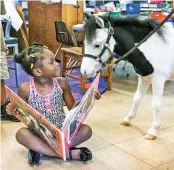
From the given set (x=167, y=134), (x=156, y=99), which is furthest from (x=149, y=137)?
(x=156, y=99)

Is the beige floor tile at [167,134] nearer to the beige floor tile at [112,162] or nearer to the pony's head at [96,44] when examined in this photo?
the beige floor tile at [112,162]

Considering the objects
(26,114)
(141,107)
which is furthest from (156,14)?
(26,114)

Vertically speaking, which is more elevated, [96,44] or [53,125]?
[96,44]

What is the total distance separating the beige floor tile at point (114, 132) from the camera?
2141 millimetres

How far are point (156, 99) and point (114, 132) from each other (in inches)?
17.3

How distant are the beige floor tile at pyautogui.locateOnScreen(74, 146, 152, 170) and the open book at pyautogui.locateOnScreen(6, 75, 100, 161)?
0.22 metres

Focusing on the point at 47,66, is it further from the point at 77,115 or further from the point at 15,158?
the point at 15,158

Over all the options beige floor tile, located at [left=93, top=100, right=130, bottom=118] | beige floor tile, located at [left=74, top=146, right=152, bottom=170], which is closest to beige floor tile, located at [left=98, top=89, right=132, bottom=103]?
beige floor tile, located at [left=93, top=100, right=130, bottom=118]

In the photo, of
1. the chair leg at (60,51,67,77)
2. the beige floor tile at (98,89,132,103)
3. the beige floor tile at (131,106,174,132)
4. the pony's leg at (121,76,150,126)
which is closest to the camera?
the pony's leg at (121,76,150,126)

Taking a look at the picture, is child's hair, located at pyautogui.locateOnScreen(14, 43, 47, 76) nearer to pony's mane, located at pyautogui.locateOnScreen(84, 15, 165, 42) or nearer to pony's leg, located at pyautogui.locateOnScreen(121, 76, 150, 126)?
pony's mane, located at pyautogui.locateOnScreen(84, 15, 165, 42)

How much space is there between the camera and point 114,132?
225 centimetres

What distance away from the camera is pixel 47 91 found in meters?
1.77

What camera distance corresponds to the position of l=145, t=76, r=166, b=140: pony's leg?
2021mm

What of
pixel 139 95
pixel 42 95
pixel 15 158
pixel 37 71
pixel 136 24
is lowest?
pixel 15 158
